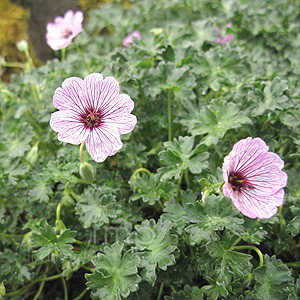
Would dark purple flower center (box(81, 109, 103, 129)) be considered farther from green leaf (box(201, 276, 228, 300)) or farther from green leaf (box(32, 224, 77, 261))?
green leaf (box(201, 276, 228, 300))

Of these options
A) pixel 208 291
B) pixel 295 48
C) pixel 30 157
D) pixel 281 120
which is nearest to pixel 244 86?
pixel 281 120

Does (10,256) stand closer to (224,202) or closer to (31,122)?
(31,122)

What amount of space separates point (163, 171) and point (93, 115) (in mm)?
478

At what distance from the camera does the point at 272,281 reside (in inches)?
60.1

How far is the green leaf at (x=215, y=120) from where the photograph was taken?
1.75m

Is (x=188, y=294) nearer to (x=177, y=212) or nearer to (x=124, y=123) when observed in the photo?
(x=177, y=212)

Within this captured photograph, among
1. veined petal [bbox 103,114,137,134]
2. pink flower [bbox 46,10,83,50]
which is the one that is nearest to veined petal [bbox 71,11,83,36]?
pink flower [bbox 46,10,83,50]

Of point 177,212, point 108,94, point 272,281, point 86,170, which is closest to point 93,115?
point 108,94

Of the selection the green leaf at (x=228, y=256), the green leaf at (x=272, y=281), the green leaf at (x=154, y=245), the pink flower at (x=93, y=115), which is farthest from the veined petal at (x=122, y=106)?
the green leaf at (x=272, y=281)

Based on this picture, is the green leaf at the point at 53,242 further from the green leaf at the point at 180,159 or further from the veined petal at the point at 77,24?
the veined petal at the point at 77,24

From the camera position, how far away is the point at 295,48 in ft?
7.91

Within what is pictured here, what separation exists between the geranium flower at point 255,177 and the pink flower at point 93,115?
448 millimetres

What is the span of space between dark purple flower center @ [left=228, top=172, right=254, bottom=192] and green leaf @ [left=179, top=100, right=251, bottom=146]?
1.02 ft

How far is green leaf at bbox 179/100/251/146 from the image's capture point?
5.75 feet
